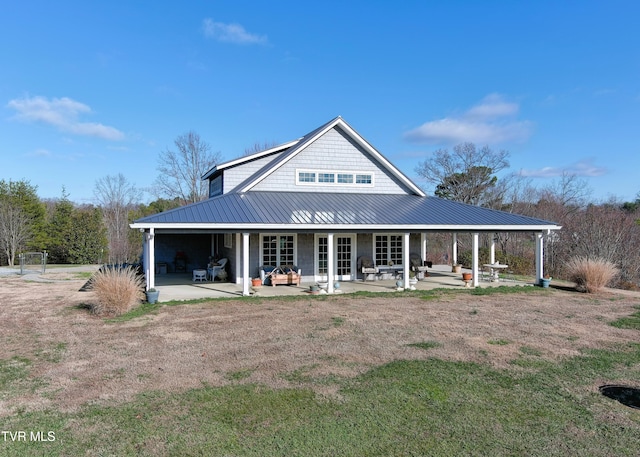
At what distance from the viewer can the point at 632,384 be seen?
6.40 m

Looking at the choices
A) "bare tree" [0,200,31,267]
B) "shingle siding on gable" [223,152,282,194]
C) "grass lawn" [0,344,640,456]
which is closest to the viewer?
"grass lawn" [0,344,640,456]

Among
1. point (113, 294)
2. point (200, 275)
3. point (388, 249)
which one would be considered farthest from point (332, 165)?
point (113, 294)

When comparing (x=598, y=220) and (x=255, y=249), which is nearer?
(x=255, y=249)

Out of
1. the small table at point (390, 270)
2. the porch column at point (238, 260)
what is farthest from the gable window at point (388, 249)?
the porch column at point (238, 260)

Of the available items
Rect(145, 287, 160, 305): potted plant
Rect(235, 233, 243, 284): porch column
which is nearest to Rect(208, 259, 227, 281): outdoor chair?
Rect(235, 233, 243, 284): porch column

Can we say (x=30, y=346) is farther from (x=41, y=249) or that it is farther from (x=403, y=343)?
(x=41, y=249)

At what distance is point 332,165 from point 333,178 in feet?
1.90

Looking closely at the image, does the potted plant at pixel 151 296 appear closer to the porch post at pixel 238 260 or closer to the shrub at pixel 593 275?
the porch post at pixel 238 260

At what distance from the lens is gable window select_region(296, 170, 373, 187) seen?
19.3m

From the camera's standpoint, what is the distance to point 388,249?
747 inches

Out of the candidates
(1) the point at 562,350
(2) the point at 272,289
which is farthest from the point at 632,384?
(2) the point at 272,289

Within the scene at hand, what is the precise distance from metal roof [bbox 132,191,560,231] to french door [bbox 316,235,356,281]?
1594mm

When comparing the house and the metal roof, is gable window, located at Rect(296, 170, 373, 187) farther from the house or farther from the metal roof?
the metal roof

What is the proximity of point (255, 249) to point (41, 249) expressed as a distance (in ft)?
75.9
